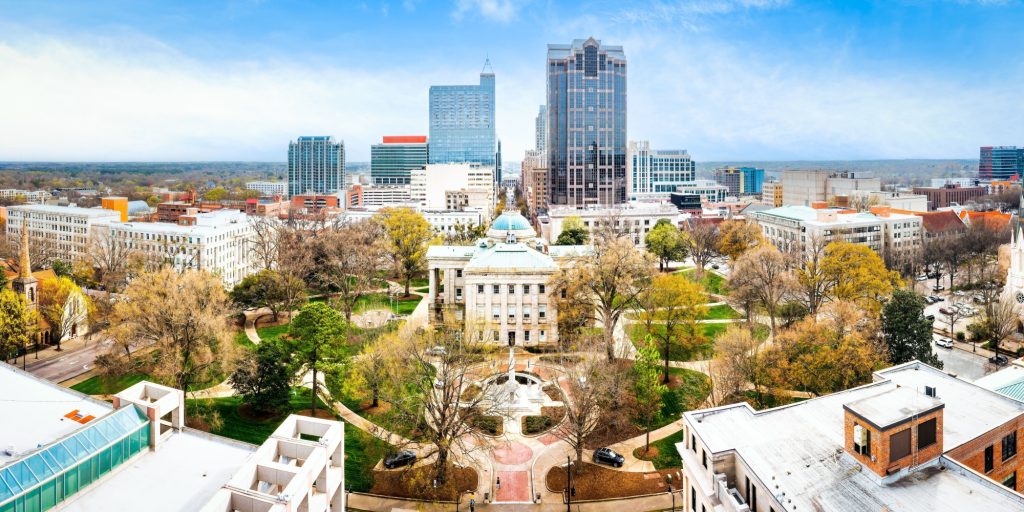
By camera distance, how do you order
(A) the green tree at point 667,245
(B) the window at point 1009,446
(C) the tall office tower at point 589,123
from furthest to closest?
(C) the tall office tower at point 589,123, (A) the green tree at point 667,245, (B) the window at point 1009,446

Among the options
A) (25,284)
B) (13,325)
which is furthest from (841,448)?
(25,284)

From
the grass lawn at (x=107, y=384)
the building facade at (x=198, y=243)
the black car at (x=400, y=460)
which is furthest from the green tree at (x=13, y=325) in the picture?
the black car at (x=400, y=460)

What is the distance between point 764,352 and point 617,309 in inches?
702

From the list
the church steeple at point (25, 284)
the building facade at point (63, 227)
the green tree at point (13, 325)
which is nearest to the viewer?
the green tree at point (13, 325)

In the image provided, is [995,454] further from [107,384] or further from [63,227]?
[63,227]

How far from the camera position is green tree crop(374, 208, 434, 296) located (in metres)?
93.2

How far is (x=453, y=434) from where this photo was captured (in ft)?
127

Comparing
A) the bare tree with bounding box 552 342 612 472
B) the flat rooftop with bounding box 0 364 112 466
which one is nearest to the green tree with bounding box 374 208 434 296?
the bare tree with bounding box 552 342 612 472

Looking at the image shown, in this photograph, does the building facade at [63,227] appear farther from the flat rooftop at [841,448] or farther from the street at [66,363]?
the flat rooftop at [841,448]

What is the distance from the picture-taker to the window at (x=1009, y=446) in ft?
99.0

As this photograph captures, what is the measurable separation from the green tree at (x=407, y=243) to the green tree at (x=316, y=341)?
4220 centimetres

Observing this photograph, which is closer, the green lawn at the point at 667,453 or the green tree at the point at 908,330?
the green lawn at the point at 667,453

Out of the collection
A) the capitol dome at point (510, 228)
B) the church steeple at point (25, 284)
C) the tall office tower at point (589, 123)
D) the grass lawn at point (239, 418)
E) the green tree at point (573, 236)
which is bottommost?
the grass lawn at point (239, 418)

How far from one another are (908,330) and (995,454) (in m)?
23.9
